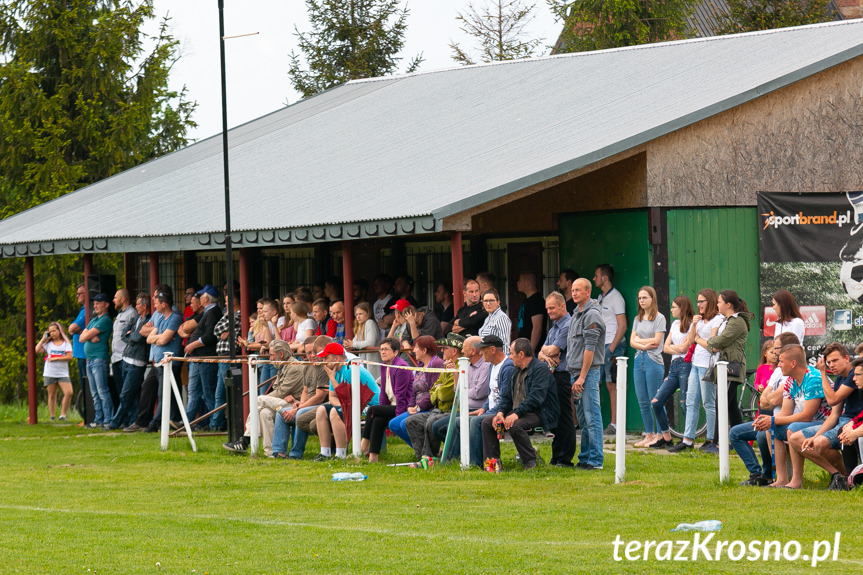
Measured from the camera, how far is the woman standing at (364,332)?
16.0 meters

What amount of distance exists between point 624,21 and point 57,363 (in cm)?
2202

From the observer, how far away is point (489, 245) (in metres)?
18.7

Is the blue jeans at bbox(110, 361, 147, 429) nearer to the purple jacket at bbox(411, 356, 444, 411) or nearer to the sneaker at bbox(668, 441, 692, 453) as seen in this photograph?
the purple jacket at bbox(411, 356, 444, 411)

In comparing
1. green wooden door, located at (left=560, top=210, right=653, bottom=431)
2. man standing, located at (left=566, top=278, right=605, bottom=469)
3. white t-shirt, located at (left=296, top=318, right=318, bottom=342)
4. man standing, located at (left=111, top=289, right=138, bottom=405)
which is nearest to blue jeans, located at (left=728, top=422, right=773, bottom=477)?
man standing, located at (left=566, top=278, right=605, bottom=469)

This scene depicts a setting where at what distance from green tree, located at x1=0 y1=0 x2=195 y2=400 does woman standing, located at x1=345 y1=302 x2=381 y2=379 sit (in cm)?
2345

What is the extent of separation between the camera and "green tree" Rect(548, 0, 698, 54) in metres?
38.5

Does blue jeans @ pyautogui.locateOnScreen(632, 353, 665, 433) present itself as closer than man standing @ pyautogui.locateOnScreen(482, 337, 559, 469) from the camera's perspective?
No

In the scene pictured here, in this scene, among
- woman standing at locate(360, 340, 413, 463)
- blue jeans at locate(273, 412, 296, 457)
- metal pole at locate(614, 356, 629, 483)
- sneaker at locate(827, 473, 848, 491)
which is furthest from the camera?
blue jeans at locate(273, 412, 296, 457)

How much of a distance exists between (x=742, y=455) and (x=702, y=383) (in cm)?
275

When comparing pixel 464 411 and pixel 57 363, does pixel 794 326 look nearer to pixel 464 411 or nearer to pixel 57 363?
pixel 464 411

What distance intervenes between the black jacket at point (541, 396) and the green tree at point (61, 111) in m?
27.9

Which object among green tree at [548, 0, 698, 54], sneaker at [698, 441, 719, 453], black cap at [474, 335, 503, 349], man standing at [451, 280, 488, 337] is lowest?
sneaker at [698, 441, 719, 453]

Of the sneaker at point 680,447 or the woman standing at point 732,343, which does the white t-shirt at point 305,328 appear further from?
the woman standing at point 732,343

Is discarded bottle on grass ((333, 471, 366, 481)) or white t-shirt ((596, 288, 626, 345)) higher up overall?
white t-shirt ((596, 288, 626, 345))
